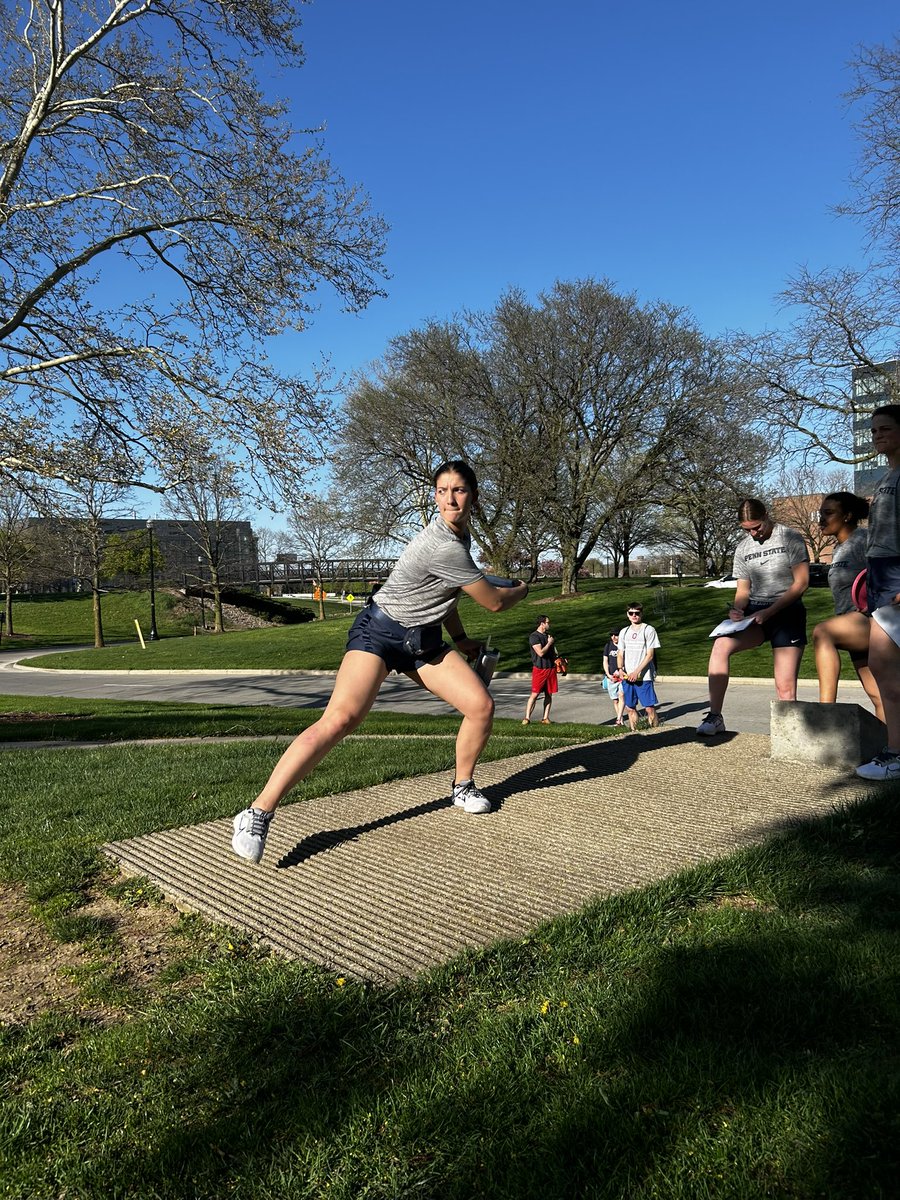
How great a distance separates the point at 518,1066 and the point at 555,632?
26022 millimetres

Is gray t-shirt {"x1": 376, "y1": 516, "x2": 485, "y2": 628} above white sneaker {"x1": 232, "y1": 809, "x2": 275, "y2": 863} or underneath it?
above

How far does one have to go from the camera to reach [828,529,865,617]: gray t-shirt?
5.67 metres

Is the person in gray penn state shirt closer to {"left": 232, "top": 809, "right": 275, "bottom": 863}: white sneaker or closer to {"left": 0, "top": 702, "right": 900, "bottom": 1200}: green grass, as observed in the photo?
{"left": 0, "top": 702, "right": 900, "bottom": 1200}: green grass

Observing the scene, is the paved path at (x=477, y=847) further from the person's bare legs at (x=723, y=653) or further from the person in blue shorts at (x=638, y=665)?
the person in blue shorts at (x=638, y=665)

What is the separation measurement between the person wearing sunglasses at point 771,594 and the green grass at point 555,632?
1452 centimetres

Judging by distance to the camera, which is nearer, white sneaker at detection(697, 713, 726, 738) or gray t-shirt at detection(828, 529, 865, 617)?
gray t-shirt at detection(828, 529, 865, 617)


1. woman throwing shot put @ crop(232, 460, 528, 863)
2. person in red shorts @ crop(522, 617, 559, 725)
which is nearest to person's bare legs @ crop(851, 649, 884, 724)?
woman throwing shot put @ crop(232, 460, 528, 863)

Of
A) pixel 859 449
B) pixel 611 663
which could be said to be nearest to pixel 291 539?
pixel 859 449

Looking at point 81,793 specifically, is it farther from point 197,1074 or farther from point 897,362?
point 897,362

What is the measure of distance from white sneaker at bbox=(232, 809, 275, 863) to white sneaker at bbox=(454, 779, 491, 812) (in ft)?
3.71

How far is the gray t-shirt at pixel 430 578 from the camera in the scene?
13.3 feet

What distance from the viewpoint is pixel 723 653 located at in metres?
6.06

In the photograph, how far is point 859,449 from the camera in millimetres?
22891

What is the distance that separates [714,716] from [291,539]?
66.9 metres
